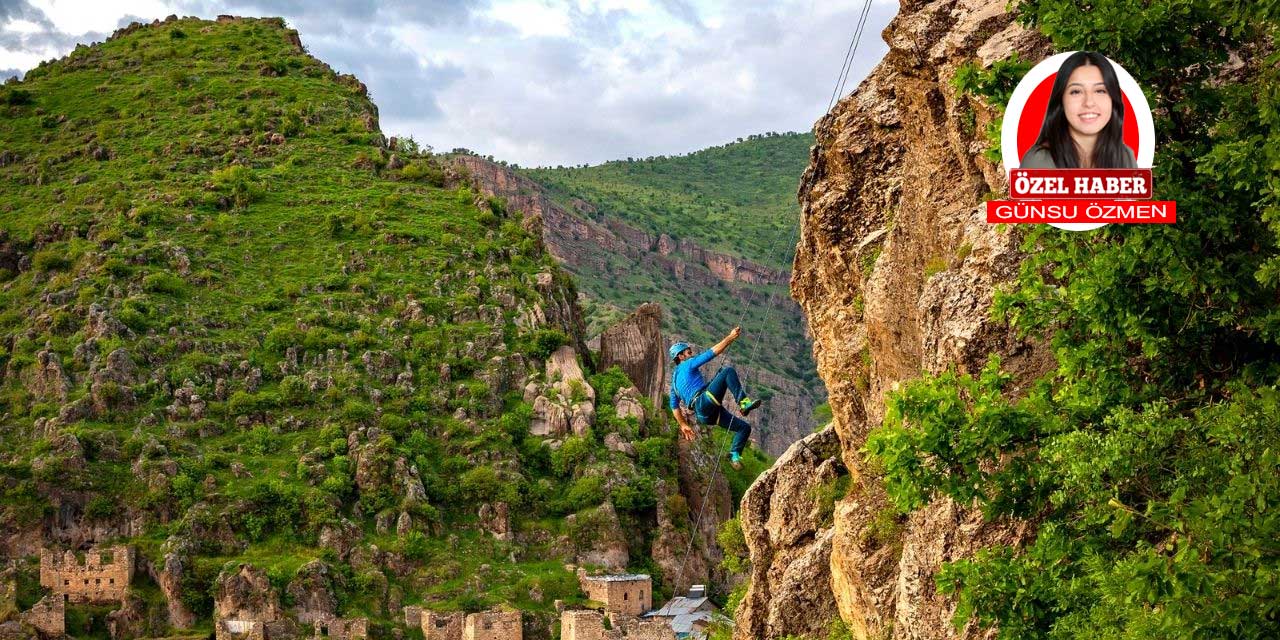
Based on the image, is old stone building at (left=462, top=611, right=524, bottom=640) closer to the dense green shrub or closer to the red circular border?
the dense green shrub

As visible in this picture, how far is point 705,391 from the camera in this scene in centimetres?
2598

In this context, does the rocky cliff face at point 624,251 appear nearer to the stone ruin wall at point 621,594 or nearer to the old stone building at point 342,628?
the stone ruin wall at point 621,594

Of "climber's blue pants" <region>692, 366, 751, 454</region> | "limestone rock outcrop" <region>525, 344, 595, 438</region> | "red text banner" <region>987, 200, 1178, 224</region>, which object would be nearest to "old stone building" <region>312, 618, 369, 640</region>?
"limestone rock outcrop" <region>525, 344, 595, 438</region>

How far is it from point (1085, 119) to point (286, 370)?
71861 millimetres

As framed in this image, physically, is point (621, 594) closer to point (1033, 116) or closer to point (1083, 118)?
point (1033, 116)

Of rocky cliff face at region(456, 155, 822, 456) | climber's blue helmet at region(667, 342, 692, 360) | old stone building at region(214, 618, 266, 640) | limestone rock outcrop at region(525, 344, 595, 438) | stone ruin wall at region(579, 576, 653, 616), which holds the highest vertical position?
rocky cliff face at region(456, 155, 822, 456)

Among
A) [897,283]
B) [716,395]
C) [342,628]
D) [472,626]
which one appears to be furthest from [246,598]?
[897,283]

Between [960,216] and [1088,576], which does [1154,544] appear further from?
[960,216]

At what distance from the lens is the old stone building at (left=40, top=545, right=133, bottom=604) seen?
67938 mm

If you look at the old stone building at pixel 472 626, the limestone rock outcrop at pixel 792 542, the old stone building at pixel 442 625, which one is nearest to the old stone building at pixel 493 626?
the old stone building at pixel 472 626

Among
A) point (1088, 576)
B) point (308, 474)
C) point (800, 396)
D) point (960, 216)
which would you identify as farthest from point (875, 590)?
point (800, 396)

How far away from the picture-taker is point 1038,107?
52.6ft

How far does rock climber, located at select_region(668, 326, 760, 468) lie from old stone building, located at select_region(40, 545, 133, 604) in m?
46.6

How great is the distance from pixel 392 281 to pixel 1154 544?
7989cm
